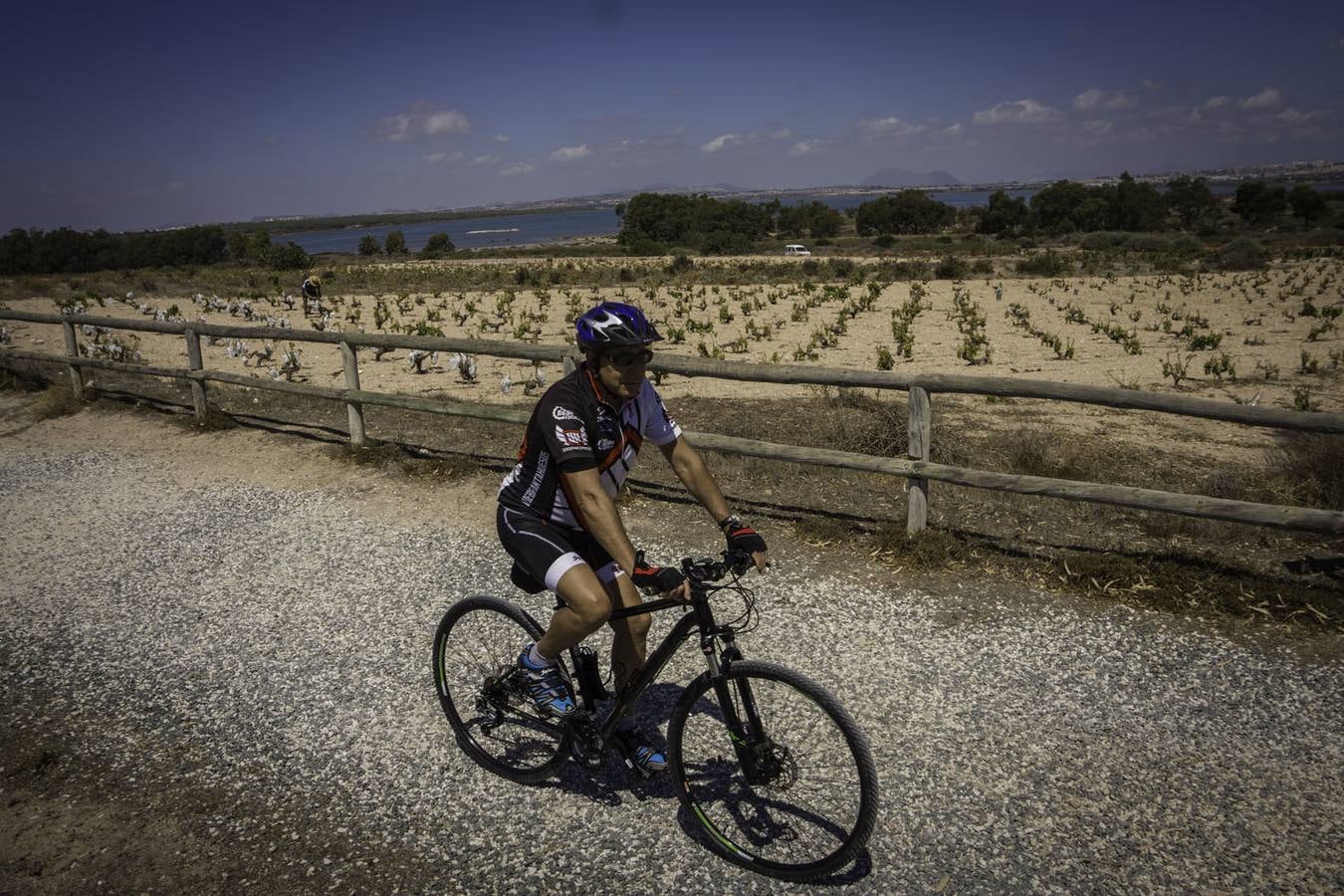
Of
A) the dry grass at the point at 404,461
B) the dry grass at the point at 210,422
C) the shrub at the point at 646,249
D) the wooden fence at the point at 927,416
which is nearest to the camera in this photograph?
the wooden fence at the point at 927,416

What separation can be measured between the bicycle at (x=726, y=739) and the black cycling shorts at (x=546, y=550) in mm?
246

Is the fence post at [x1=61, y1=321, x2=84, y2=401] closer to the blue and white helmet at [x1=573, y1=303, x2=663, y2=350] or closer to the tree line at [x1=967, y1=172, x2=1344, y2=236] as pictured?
the blue and white helmet at [x1=573, y1=303, x2=663, y2=350]

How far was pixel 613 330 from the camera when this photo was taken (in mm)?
2982

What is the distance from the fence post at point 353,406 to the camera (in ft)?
29.6

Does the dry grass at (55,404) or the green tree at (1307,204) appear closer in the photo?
the dry grass at (55,404)

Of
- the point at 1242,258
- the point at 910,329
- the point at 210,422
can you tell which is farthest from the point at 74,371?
the point at 1242,258

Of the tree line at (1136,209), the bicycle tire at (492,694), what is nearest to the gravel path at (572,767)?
the bicycle tire at (492,694)

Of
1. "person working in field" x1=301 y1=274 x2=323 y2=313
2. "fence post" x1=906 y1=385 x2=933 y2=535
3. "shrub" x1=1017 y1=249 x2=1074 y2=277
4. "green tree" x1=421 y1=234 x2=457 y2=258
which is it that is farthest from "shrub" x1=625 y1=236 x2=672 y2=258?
"fence post" x1=906 y1=385 x2=933 y2=535

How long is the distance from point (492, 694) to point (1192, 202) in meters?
93.7

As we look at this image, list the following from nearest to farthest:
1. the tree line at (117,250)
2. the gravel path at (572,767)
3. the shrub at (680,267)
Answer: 1. the gravel path at (572,767)
2. the shrub at (680,267)
3. the tree line at (117,250)

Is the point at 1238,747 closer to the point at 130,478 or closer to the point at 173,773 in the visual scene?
the point at 173,773

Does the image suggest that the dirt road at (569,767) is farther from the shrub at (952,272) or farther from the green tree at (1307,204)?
the green tree at (1307,204)

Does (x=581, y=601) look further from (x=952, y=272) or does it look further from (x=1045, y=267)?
(x=1045, y=267)

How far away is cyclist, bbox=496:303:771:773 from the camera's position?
9.72ft
